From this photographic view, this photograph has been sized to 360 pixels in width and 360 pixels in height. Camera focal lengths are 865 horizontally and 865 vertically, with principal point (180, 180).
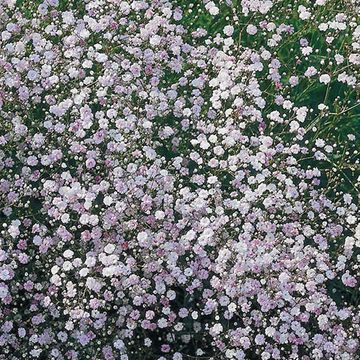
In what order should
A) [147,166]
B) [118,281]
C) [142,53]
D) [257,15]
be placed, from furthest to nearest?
[257,15] → [142,53] → [147,166] → [118,281]

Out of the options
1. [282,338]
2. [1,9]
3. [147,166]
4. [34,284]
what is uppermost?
[1,9]

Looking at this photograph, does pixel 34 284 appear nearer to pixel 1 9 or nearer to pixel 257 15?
pixel 1 9

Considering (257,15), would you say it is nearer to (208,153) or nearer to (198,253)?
(208,153)

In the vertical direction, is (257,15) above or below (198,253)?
above

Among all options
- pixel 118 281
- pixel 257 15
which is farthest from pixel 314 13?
pixel 118 281

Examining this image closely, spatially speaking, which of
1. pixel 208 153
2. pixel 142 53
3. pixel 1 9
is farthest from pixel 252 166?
pixel 1 9

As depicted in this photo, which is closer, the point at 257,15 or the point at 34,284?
the point at 34,284

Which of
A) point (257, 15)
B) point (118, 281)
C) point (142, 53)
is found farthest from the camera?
point (257, 15)
